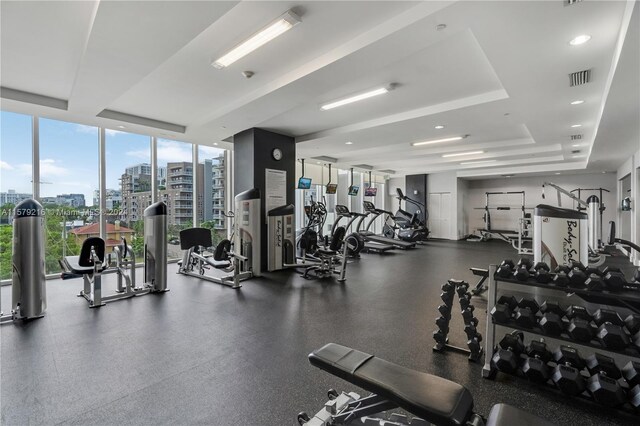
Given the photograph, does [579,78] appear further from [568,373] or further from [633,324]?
[568,373]

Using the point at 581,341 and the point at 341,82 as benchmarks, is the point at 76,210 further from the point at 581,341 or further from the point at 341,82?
the point at 581,341

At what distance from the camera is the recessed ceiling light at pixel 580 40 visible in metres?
2.60

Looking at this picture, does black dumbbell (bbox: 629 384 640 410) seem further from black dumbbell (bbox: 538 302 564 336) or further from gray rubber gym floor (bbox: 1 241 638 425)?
black dumbbell (bbox: 538 302 564 336)

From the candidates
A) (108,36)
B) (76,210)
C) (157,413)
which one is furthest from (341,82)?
(76,210)

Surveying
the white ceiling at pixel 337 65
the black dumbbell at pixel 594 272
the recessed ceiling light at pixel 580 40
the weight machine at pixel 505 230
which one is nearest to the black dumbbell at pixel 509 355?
the black dumbbell at pixel 594 272

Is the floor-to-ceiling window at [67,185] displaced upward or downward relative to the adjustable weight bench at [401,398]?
upward

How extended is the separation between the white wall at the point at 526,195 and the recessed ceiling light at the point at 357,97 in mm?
10073

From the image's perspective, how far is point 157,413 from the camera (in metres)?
1.86

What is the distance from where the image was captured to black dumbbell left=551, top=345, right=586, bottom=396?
190 centimetres

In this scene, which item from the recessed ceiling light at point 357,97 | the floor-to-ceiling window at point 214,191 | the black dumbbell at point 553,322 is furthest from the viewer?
the floor-to-ceiling window at point 214,191

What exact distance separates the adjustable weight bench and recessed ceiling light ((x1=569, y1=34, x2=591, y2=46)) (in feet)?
10.2

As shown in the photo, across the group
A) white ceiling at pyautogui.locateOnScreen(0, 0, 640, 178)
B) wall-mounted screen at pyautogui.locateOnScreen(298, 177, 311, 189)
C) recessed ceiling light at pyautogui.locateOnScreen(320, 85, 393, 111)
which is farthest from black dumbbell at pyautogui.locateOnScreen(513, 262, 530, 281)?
wall-mounted screen at pyautogui.locateOnScreen(298, 177, 311, 189)

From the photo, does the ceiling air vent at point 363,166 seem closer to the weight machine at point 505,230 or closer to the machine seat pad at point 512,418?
the weight machine at point 505,230

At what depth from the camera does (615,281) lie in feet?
6.24
